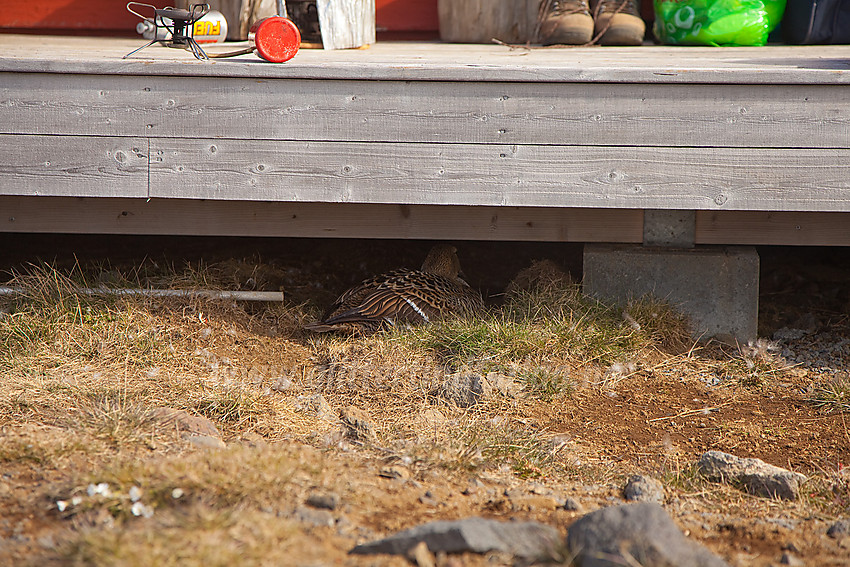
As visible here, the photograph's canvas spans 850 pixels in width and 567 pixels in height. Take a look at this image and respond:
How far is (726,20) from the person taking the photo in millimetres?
4734

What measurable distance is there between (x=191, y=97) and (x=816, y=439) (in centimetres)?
316

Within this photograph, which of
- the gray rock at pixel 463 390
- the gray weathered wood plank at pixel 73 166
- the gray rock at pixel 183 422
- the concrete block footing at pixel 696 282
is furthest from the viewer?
the concrete block footing at pixel 696 282

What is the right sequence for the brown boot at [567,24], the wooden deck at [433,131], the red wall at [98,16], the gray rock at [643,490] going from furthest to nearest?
the red wall at [98,16], the brown boot at [567,24], the wooden deck at [433,131], the gray rock at [643,490]

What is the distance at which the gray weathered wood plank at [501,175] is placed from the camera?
3.62 metres

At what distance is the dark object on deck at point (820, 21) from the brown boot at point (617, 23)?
926 millimetres

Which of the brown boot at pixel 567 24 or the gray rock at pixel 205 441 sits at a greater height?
the brown boot at pixel 567 24

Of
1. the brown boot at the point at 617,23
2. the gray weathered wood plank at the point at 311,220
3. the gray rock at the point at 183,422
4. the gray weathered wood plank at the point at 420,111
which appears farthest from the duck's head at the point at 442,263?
the gray rock at the point at 183,422

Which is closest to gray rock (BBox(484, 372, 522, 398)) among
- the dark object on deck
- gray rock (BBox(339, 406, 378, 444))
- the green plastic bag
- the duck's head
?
gray rock (BBox(339, 406, 378, 444))

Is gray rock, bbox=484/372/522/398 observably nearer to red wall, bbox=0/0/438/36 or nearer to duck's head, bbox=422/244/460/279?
duck's head, bbox=422/244/460/279

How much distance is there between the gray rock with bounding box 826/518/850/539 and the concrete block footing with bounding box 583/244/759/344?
71.5 inches

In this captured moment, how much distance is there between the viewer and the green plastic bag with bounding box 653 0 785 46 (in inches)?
186

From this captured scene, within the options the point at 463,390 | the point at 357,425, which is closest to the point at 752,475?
the point at 463,390

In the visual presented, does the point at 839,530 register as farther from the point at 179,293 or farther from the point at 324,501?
the point at 179,293

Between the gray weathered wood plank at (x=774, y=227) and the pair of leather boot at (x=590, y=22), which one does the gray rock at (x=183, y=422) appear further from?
the pair of leather boot at (x=590, y=22)
